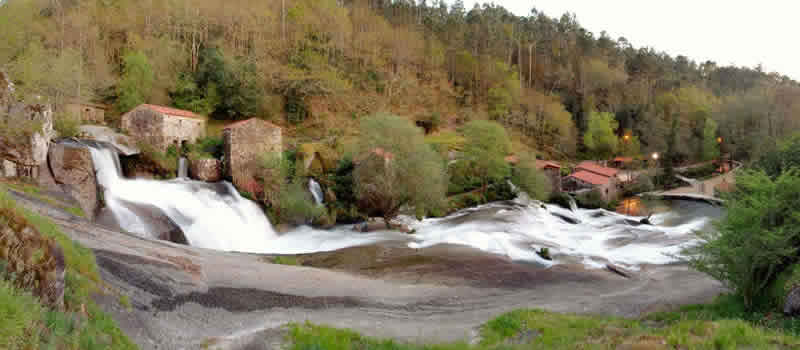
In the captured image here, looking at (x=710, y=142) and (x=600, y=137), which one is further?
(x=600, y=137)

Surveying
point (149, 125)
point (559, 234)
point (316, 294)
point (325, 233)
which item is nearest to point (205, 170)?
point (149, 125)

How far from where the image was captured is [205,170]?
1014 inches

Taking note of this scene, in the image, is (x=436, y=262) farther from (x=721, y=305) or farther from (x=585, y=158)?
(x=585, y=158)

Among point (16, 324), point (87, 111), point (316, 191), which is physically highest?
point (87, 111)

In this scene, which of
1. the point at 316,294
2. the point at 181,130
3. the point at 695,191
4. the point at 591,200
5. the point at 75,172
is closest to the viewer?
the point at 316,294

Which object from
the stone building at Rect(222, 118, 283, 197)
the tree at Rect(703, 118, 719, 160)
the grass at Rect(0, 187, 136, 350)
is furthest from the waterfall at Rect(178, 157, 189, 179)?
the tree at Rect(703, 118, 719, 160)

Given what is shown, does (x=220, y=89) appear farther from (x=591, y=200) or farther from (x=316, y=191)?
(x=591, y=200)

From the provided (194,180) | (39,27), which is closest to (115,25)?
(39,27)

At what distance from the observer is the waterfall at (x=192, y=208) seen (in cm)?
1855

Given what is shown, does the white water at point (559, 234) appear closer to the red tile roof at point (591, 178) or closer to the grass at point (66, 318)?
the red tile roof at point (591, 178)

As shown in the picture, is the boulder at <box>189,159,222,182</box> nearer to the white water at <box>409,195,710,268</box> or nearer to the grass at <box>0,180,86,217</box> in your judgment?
the grass at <box>0,180,86,217</box>

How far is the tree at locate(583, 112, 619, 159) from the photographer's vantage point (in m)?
65.1

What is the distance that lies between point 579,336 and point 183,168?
25941 mm

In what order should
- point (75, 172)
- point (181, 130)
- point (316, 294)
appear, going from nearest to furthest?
point (316, 294) < point (75, 172) < point (181, 130)
